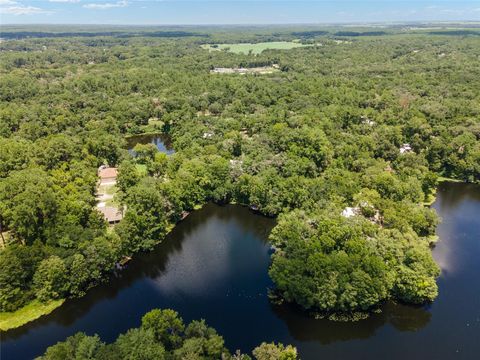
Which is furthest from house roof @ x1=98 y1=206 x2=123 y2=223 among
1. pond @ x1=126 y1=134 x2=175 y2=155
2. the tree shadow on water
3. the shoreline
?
pond @ x1=126 y1=134 x2=175 y2=155

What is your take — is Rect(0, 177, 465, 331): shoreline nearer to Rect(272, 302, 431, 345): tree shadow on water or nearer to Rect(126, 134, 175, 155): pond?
Rect(272, 302, 431, 345): tree shadow on water

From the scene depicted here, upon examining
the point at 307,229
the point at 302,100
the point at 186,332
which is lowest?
the point at 186,332

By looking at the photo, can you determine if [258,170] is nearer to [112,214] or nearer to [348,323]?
[112,214]

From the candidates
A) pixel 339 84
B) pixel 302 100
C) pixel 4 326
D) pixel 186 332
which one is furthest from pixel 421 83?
pixel 4 326

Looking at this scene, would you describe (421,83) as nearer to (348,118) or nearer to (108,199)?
(348,118)

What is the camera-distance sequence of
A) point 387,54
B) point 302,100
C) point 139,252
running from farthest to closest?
point 387,54 → point 302,100 → point 139,252
